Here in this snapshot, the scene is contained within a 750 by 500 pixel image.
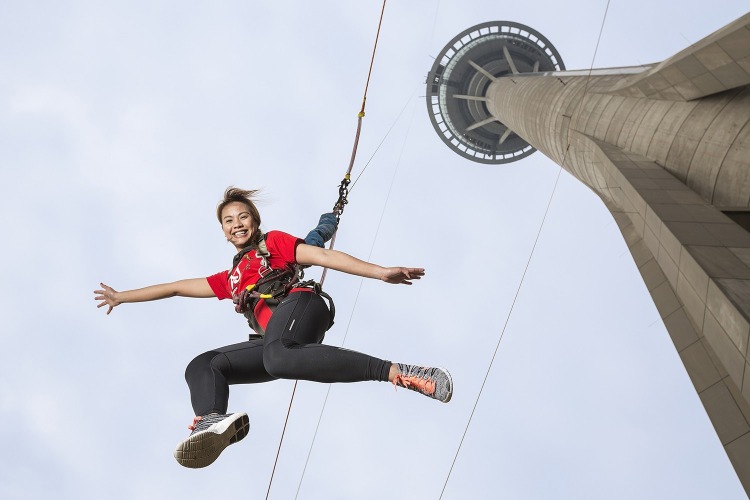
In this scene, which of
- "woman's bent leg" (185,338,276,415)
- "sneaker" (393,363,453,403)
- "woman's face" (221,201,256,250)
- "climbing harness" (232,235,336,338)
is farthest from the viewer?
"woman's face" (221,201,256,250)

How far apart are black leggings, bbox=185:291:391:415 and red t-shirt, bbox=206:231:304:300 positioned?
0.40 m

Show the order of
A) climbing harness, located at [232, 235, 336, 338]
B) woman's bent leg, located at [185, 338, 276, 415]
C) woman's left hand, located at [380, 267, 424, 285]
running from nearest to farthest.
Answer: woman's left hand, located at [380, 267, 424, 285] → woman's bent leg, located at [185, 338, 276, 415] → climbing harness, located at [232, 235, 336, 338]

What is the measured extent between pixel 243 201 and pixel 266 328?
1.51 m

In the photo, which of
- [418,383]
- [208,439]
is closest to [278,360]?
[208,439]

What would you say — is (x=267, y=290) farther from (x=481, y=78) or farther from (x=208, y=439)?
(x=481, y=78)

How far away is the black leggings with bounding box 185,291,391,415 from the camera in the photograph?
15.3 feet

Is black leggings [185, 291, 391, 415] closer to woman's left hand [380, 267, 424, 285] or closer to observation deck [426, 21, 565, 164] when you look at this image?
woman's left hand [380, 267, 424, 285]

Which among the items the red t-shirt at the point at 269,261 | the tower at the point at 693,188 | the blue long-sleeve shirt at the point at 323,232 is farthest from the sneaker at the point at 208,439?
the tower at the point at 693,188

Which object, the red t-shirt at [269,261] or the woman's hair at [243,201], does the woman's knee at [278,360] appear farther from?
the woman's hair at [243,201]

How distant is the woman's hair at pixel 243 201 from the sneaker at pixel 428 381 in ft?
7.09

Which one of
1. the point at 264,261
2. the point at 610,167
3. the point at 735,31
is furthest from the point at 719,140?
the point at 264,261

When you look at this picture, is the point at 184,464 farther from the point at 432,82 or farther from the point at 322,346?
the point at 432,82

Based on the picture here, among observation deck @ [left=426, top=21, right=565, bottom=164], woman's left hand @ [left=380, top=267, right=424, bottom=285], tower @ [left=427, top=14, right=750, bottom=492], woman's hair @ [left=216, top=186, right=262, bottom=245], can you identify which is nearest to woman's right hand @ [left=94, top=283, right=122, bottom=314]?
woman's hair @ [left=216, top=186, right=262, bottom=245]

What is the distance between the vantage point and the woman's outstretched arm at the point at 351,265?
4727 millimetres
